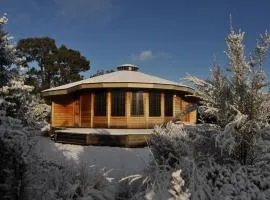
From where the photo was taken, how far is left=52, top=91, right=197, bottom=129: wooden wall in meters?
19.1

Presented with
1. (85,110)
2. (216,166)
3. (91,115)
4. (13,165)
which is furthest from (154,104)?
(13,165)

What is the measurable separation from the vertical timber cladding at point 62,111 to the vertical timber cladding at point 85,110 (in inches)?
102

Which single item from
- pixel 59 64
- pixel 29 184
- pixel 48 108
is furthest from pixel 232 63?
pixel 59 64

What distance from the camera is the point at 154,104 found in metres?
19.8

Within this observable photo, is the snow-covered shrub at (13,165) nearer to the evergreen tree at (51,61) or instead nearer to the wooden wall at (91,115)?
the wooden wall at (91,115)

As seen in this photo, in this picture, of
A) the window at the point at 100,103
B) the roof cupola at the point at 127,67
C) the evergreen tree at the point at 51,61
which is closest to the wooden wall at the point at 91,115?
the window at the point at 100,103

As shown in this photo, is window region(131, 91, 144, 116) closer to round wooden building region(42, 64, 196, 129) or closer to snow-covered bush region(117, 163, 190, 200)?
round wooden building region(42, 64, 196, 129)

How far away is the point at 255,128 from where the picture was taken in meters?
5.57

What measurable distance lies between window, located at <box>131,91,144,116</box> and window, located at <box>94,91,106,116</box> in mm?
A: 1677

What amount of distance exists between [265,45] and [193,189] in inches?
112

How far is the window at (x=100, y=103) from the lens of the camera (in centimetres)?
1965

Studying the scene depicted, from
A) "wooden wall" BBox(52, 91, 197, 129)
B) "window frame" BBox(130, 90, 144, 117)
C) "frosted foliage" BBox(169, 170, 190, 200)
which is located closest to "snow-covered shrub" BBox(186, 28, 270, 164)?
"frosted foliage" BBox(169, 170, 190, 200)

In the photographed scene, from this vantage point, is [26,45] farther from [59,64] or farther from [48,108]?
[48,108]

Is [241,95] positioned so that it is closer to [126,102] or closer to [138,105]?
[126,102]
